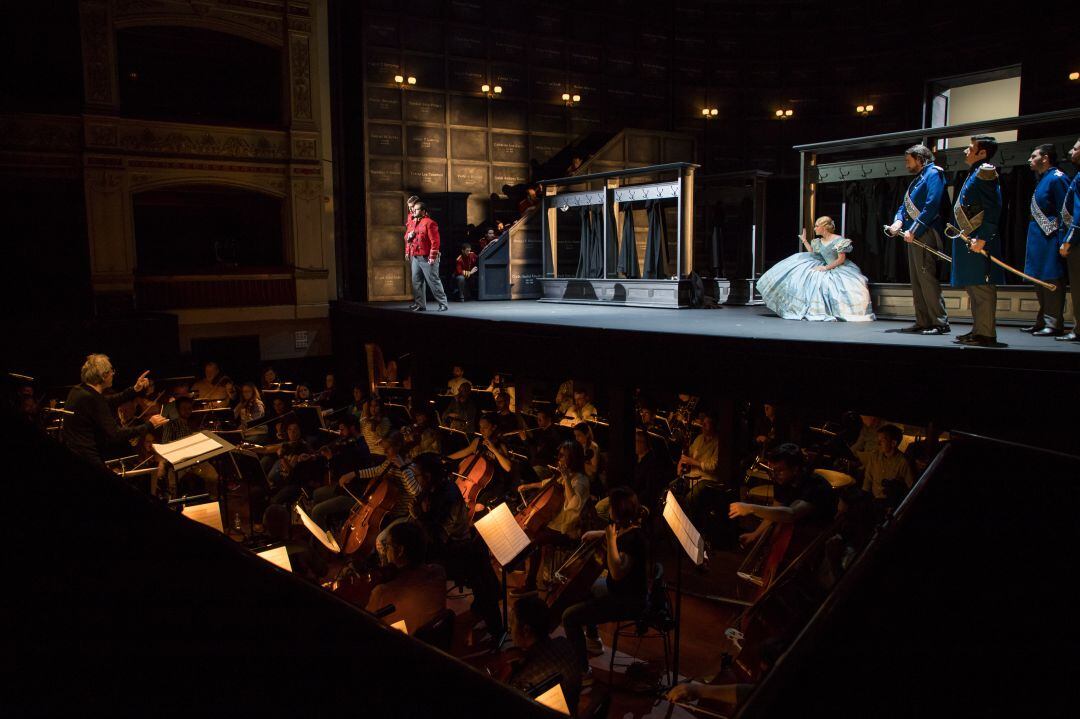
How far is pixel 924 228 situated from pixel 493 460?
176 inches

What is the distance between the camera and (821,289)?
834 cm

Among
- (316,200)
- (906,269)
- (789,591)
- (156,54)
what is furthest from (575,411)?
(156,54)

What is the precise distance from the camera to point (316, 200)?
48.5ft

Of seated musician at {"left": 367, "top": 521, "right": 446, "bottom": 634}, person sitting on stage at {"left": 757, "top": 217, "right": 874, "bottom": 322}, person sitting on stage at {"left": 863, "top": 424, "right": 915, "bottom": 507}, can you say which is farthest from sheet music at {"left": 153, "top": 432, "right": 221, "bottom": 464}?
person sitting on stage at {"left": 757, "top": 217, "right": 874, "bottom": 322}

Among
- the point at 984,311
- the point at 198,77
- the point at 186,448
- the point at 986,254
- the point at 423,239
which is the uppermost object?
the point at 198,77

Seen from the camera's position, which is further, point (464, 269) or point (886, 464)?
point (464, 269)

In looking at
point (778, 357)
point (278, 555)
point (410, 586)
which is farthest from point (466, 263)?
point (278, 555)

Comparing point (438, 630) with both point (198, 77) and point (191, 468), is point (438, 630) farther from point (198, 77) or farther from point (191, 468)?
point (198, 77)

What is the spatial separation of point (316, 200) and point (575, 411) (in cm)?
810

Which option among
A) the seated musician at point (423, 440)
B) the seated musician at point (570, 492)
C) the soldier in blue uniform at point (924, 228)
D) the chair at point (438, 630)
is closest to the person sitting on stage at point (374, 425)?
the seated musician at point (423, 440)

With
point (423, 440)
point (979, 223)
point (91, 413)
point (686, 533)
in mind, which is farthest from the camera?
point (423, 440)

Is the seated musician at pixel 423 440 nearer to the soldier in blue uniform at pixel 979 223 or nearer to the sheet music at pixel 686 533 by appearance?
the sheet music at pixel 686 533

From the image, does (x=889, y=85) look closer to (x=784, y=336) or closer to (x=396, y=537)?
(x=784, y=336)

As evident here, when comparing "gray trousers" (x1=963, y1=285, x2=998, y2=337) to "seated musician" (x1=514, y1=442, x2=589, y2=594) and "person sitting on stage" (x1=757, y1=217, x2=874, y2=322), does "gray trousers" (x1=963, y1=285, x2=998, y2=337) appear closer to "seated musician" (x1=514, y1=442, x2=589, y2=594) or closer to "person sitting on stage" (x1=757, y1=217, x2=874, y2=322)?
"person sitting on stage" (x1=757, y1=217, x2=874, y2=322)
